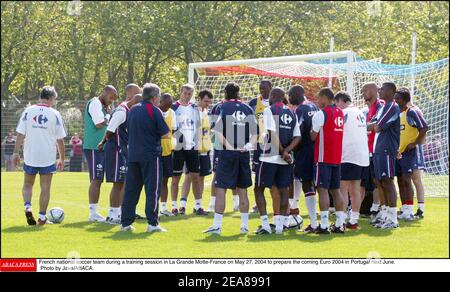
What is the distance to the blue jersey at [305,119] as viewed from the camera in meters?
11.0

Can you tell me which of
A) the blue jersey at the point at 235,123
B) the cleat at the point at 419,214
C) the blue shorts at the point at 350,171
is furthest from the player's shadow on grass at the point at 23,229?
the cleat at the point at 419,214

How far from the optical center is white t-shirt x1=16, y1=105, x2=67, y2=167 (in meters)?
11.7

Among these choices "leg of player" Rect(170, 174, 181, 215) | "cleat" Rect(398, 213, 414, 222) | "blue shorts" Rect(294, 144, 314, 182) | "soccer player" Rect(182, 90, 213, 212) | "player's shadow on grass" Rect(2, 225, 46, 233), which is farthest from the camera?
"soccer player" Rect(182, 90, 213, 212)

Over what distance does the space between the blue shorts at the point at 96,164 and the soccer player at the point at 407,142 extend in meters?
4.64

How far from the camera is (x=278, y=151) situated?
10.7 metres

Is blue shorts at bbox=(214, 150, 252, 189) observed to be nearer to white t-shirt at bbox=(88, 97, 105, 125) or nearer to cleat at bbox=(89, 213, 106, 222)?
white t-shirt at bbox=(88, 97, 105, 125)

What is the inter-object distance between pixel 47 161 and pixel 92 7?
30772mm

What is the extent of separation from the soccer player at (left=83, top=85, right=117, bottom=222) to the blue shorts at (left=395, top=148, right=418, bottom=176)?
4567 mm

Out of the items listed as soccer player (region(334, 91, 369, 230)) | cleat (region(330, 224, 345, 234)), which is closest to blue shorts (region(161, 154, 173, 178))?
soccer player (region(334, 91, 369, 230))

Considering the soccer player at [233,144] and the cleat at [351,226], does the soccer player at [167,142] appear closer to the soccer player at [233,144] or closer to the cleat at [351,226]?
the soccer player at [233,144]

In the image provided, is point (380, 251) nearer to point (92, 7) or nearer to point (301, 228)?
point (301, 228)

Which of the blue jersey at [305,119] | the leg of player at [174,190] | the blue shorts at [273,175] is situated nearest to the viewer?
the blue shorts at [273,175]

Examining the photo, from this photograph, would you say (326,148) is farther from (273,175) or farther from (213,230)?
(213,230)

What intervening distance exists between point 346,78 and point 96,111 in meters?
6.91
